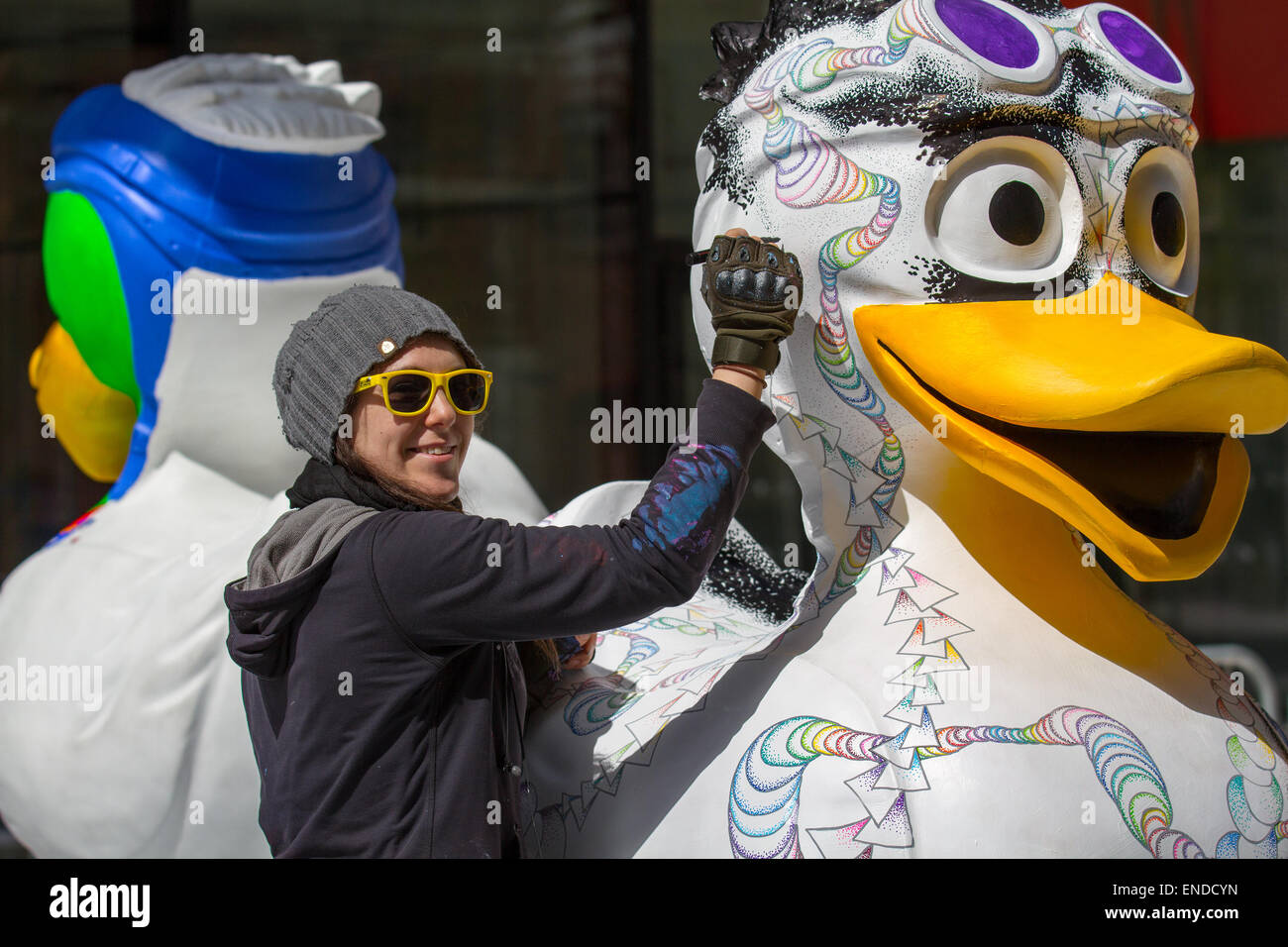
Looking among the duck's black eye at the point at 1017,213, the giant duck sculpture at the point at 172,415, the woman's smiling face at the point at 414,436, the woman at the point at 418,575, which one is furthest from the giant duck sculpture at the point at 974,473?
the giant duck sculpture at the point at 172,415

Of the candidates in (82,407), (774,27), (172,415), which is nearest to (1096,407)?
(774,27)

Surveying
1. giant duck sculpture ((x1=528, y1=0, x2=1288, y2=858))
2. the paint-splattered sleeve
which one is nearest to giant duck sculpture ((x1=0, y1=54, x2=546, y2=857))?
giant duck sculpture ((x1=528, y1=0, x2=1288, y2=858))

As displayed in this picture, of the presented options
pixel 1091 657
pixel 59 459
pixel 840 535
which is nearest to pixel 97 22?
pixel 59 459

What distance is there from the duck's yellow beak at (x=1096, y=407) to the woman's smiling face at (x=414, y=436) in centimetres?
44

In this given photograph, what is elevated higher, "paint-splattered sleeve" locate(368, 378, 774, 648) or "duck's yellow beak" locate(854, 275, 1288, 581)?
"duck's yellow beak" locate(854, 275, 1288, 581)

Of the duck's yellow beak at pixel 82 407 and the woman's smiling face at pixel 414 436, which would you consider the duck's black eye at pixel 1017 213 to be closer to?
the woman's smiling face at pixel 414 436

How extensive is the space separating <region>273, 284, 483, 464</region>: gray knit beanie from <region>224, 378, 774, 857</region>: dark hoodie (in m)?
0.08

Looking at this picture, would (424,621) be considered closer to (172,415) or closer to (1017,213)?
(1017,213)

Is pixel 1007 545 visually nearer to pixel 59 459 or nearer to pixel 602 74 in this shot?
pixel 602 74

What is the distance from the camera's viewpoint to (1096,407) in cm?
126

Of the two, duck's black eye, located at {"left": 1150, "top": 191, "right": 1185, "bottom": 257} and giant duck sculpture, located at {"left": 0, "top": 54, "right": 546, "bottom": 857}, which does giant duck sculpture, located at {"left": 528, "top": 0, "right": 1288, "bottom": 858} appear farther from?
giant duck sculpture, located at {"left": 0, "top": 54, "right": 546, "bottom": 857}

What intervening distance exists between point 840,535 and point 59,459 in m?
3.38

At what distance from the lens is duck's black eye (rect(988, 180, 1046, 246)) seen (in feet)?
4.55

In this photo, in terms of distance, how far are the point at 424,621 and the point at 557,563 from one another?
139 millimetres
